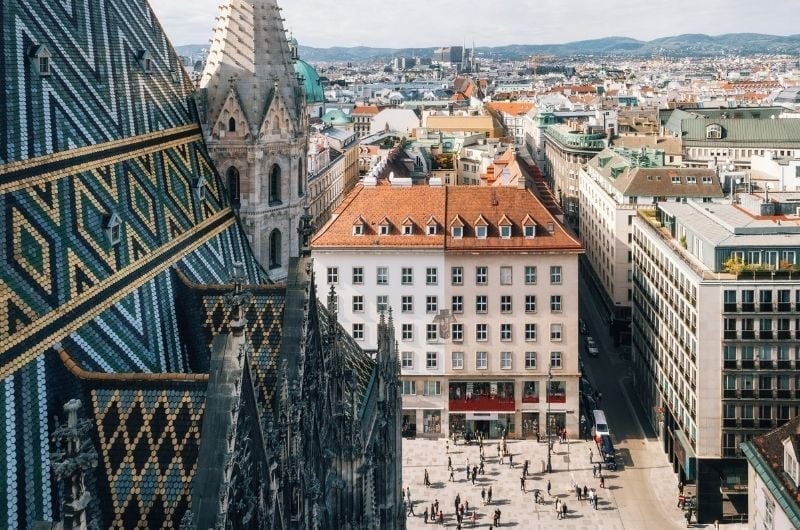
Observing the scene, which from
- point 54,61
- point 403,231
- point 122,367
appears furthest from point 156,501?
point 403,231

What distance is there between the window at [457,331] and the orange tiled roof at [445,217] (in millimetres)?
5484

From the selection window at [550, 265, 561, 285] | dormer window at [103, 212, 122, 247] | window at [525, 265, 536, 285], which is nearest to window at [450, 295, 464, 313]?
window at [525, 265, 536, 285]

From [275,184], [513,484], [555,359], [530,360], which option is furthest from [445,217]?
[275,184]

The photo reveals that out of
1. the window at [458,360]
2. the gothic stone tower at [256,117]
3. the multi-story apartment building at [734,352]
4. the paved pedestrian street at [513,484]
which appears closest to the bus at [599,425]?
the paved pedestrian street at [513,484]

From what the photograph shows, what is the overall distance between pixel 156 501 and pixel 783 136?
12886cm

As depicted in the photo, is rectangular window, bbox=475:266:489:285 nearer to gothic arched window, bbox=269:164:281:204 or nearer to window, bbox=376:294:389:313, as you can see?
window, bbox=376:294:389:313

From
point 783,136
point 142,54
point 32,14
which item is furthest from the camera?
point 783,136

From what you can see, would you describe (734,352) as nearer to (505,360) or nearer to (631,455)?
(631,455)

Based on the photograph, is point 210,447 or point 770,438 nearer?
point 210,447

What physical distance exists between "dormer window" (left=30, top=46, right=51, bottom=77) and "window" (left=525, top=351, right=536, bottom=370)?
49.7 m

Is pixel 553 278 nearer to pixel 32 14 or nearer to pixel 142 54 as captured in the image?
pixel 142 54

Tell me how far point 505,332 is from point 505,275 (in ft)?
13.3

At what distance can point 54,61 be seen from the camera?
28.0 m

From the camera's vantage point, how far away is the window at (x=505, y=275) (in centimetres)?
7119
